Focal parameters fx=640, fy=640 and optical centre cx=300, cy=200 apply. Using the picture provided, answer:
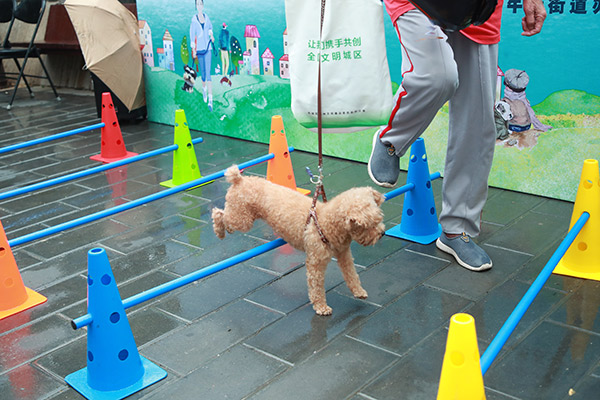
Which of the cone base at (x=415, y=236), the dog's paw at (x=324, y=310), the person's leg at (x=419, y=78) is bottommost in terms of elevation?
the cone base at (x=415, y=236)

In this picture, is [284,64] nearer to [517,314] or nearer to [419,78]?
[419,78]

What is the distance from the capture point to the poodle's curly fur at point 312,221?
108 inches

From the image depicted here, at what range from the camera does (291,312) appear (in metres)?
3.09

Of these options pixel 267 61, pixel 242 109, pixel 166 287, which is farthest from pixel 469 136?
pixel 242 109

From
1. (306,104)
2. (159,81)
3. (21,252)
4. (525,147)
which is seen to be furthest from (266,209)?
(159,81)

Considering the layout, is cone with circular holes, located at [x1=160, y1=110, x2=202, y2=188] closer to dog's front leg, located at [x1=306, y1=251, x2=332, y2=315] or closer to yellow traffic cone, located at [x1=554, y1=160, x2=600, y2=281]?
dog's front leg, located at [x1=306, y1=251, x2=332, y2=315]

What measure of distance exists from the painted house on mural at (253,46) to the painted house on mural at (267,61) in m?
0.08

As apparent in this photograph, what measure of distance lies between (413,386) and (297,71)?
4.69 feet

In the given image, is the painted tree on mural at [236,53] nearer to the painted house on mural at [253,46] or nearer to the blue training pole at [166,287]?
the painted house on mural at [253,46]

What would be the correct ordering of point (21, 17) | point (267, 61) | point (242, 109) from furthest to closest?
point (21, 17) → point (242, 109) → point (267, 61)

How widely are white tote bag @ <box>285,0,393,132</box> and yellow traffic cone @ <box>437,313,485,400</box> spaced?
4.16ft

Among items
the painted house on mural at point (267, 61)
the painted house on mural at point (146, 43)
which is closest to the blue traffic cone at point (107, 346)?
the painted house on mural at point (267, 61)

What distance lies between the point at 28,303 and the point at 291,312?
1.38 m

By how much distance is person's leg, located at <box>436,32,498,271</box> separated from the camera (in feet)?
10.5
